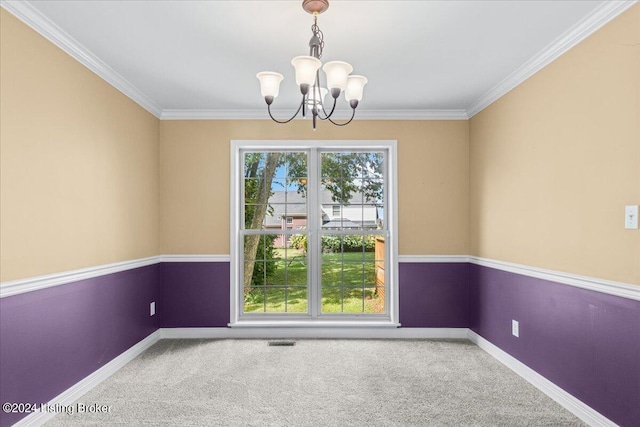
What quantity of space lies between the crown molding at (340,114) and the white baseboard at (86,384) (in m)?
2.28

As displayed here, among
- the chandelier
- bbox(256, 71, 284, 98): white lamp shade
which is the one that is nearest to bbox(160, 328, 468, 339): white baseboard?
the chandelier

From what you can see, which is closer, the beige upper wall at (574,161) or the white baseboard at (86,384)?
the beige upper wall at (574,161)

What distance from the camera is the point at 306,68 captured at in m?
1.98

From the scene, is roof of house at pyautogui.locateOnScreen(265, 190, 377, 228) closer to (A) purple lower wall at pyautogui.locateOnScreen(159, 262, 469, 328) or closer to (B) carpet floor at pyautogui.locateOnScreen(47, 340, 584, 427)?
(A) purple lower wall at pyautogui.locateOnScreen(159, 262, 469, 328)

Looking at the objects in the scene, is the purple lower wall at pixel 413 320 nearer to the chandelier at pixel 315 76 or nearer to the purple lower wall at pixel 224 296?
the purple lower wall at pixel 224 296

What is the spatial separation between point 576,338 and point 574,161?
3.69ft

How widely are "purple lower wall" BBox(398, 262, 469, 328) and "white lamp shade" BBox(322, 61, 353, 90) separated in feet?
8.10

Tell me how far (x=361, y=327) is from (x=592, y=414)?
2091 millimetres

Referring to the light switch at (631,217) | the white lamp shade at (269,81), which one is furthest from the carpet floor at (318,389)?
the white lamp shade at (269,81)

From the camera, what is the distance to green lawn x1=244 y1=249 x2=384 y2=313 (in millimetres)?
4211

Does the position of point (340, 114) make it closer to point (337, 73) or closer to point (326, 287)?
point (326, 287)

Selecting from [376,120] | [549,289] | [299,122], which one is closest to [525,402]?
[549,289]

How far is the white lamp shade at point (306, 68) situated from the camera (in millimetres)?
1974

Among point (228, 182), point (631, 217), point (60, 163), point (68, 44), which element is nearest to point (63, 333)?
point (60, 163)
